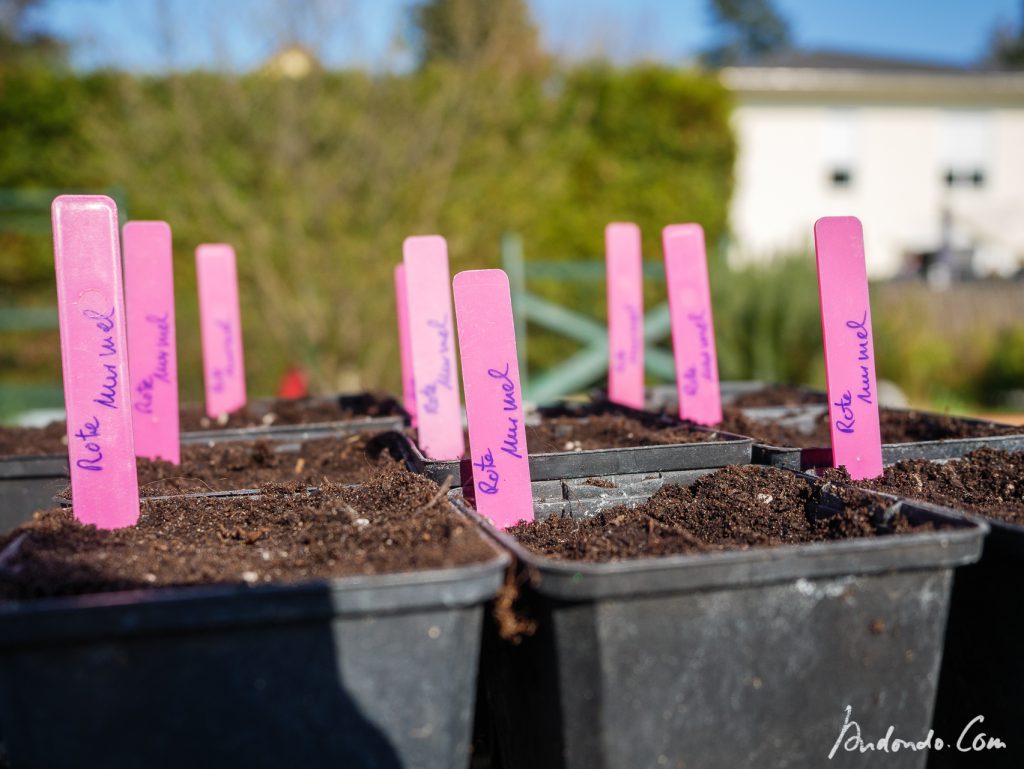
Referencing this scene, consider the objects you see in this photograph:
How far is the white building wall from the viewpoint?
16.1 metres

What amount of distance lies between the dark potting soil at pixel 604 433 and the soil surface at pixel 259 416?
600 millimetres

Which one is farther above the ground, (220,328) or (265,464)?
(220,328)

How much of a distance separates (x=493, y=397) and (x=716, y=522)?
0.48m

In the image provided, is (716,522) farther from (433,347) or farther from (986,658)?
(433,347)

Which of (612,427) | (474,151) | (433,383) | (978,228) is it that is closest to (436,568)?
(433,383)

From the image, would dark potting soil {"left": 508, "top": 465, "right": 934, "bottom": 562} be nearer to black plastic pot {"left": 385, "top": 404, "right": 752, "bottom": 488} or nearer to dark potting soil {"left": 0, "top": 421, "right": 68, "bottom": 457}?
black plastic pot {"left": 385, "top": 404, "right": 752, "bottom": 488}

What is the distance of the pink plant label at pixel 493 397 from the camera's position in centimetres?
163

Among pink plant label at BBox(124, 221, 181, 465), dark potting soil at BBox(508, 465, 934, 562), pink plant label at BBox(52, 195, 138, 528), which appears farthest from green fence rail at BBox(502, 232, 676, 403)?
pink plant label at BBox(52, 195, 138, 528)

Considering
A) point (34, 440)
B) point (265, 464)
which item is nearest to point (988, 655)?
point (265, 464)

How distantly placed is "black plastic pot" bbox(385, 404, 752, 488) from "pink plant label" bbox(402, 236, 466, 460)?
70mm

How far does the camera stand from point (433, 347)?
2.08m

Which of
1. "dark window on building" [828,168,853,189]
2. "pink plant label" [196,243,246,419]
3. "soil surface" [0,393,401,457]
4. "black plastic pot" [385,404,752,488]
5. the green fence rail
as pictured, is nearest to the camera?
"black plastic pot" [385,404,752,488]

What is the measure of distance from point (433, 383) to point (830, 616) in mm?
1041

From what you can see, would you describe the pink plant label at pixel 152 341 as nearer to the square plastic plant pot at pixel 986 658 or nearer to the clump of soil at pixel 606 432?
the clump of soil at pixel 606 432
